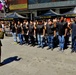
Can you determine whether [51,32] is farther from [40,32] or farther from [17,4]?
[17,4]

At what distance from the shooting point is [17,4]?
40.3 metres

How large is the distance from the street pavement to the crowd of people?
57cm

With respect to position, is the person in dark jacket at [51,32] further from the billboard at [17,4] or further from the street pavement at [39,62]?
the billboard at [17,4]

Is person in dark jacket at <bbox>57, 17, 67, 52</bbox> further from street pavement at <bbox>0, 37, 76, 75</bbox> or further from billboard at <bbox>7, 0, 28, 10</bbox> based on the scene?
billboard at <bbox>7, 0, 28, 10</bbox>

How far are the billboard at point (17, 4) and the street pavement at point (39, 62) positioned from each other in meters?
27.3

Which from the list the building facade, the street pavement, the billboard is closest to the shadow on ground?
the street pavement

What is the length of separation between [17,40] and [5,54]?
4599 millimetres

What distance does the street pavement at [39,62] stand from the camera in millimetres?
8547

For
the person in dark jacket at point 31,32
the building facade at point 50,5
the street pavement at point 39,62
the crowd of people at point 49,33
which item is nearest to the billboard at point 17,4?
the building facade at point 50,5

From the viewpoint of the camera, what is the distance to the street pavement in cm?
855

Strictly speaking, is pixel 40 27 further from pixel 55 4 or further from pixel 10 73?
pixel 55 4

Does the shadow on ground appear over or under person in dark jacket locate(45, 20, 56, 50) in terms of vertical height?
under

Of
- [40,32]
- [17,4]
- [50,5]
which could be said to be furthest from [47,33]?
[17,4]

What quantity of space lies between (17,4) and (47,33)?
28.4m
